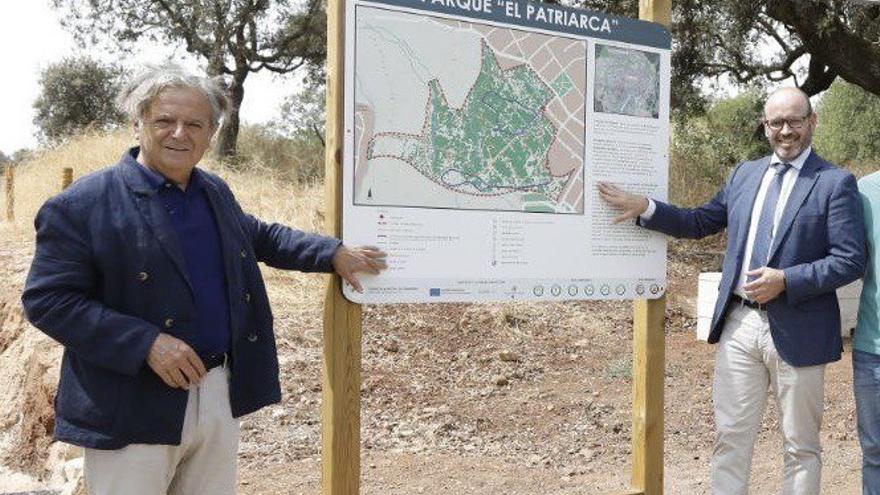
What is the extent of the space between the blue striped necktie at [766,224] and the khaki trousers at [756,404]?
227 millimetres

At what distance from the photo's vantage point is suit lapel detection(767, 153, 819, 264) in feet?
11.8

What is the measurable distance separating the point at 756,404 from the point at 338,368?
1.83 m

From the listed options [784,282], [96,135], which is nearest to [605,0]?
[96,135]

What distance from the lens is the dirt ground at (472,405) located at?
5.54 metres

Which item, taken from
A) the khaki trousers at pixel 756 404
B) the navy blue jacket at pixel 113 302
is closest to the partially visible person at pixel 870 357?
the khaki trousers at pixel 756 404

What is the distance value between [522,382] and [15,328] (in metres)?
4.67

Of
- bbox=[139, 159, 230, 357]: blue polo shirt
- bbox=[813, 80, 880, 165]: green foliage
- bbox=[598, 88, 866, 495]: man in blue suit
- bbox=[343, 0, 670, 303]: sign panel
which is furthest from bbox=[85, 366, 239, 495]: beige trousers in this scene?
bbox=[813, 80, 880, 165]: green foliage

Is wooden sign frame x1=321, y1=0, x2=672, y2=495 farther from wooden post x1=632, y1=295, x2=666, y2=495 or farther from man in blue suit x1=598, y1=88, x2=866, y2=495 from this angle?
wooden post x1=632, y1=295, x2=666, y2=495

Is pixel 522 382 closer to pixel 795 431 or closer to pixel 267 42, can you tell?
pixel 795 431

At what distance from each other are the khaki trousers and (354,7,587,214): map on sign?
91cm

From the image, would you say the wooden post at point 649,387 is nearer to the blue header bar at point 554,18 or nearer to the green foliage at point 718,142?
the blue header bar at point 554,18

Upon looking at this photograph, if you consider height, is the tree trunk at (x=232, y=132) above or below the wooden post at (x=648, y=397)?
above

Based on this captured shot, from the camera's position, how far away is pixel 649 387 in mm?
4078

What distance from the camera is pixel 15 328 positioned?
788 centimetres
